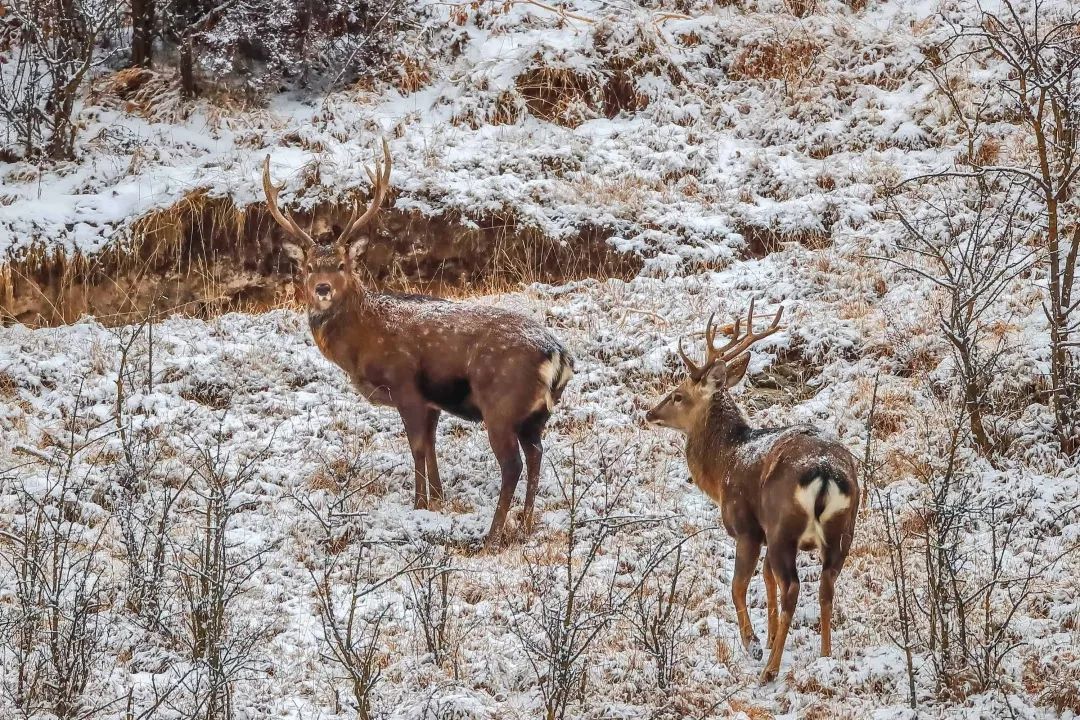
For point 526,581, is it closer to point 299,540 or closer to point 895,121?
A: point 299,540

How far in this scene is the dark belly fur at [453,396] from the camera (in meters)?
8.63

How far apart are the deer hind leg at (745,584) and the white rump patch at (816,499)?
480mm

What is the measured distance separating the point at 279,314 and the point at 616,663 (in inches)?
258

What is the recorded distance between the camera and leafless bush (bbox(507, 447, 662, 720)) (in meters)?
5.56

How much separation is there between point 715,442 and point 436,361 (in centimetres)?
238

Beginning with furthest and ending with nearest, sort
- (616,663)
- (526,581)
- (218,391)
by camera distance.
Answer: (218,391) → (526,581) → (616,663)

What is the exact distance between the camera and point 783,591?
608 centimetres

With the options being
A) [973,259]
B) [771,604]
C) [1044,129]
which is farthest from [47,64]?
[1044,129]

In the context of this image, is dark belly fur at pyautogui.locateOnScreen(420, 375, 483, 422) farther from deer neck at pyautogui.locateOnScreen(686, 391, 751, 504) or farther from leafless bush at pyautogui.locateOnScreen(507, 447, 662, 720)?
deer neck at pyautogui.locateOnScreen(686, 391, 751, 504)

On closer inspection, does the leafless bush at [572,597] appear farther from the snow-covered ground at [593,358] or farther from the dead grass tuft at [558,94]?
the dead grass tuft at [558,94]

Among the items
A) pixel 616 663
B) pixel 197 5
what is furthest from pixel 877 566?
pixel 197 5

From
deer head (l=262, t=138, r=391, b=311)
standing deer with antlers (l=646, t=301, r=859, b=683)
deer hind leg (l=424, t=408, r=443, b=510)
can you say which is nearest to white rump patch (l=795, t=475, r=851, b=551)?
standing deer with antlers (l=646, t=301, r=859, b=683)

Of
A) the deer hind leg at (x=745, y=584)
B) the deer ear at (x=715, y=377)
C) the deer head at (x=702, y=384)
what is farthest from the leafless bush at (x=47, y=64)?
the deer hind leg at (x=745, y=584)

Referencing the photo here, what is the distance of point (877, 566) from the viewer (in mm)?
7488
